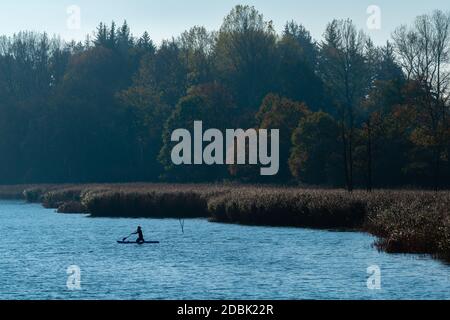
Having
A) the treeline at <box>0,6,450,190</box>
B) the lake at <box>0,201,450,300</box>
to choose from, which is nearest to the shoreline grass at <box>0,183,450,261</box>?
the lake at <box>0,201,450,300</box>

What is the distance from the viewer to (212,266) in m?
42.6

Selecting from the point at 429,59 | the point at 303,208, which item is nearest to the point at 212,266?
the point at 303,208

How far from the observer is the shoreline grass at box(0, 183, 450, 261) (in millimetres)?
43406

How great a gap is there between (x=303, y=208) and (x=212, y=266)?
17.7 m

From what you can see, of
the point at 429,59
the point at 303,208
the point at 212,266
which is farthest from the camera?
the point at 429,59

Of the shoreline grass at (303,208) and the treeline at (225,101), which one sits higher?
the treeline at (225,101)

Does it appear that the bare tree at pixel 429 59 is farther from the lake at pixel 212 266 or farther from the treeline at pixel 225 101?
the lake at pixel 212 266

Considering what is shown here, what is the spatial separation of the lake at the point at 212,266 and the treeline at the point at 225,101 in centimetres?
2415

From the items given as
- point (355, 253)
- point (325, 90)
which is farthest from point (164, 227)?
point (325, 90)

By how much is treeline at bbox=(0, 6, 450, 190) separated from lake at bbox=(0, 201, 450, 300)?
79.2ft

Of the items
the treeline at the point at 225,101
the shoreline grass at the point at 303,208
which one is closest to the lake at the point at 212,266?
the shoreline grass at the point at 303,208

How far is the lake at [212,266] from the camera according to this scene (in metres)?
34.9

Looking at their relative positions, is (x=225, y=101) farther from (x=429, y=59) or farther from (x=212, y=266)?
(x=212, y=266)

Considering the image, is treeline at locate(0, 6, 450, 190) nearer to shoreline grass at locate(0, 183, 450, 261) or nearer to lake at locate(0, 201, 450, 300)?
shoreline grass at locate(0, 183, 450, 261)
